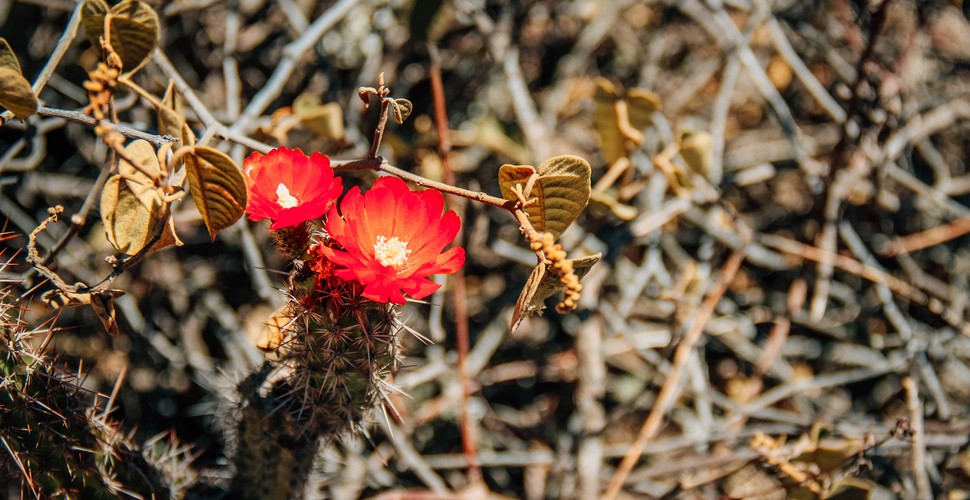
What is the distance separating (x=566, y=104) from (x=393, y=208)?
1201 millimetres

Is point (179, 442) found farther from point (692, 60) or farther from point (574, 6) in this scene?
point (692, 60)

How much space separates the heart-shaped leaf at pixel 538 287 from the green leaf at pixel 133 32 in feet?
2.07

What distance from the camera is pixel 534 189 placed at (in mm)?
800

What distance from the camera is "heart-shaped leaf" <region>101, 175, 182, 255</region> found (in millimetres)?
811

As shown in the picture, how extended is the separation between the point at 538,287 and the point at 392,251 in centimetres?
21

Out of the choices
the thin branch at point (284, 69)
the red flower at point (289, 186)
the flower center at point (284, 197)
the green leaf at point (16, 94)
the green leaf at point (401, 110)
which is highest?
the green leaf at point (16, 94)

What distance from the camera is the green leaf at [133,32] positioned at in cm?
92

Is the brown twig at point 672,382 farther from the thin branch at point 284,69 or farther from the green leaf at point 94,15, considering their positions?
the green leaf at point 94,15

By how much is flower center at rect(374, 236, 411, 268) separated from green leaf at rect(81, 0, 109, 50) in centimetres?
50

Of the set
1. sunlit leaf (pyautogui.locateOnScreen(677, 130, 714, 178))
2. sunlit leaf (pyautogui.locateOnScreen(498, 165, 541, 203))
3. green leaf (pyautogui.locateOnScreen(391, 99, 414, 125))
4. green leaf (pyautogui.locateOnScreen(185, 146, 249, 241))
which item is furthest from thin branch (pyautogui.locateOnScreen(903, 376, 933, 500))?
green leaf (pyautogui.locateOnScreen(185, 146, 249, 241))

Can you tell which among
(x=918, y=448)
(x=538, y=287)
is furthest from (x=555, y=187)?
(x=918, y=448)

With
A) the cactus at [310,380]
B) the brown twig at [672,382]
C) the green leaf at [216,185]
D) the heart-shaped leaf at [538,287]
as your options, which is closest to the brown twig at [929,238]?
the brown twig at [672,382]

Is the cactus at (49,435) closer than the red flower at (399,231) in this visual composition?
No

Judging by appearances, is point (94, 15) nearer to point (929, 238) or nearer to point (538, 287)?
point (538, 287)
